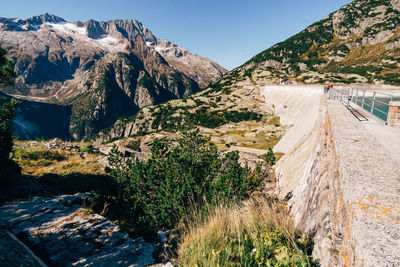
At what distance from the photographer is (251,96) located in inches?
4830

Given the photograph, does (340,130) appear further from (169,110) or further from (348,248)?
(169,110)

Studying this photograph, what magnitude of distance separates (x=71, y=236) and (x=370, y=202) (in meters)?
10.1

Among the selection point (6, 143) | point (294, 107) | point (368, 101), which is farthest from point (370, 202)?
point (294, 107)

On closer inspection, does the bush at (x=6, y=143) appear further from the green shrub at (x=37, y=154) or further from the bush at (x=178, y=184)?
the green shrub at (x=37, y=154)

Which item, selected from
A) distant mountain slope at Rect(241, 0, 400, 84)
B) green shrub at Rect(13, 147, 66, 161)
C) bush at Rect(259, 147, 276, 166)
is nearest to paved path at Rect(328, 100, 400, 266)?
bush at Rect(259, 147, 276, 166)

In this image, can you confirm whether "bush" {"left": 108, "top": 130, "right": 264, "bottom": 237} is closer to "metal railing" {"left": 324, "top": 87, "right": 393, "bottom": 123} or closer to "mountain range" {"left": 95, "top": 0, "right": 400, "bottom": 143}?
"metal railing" {"left": 324, "top": 87, "right": 393, "bottom": 123}

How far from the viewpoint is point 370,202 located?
3062mm

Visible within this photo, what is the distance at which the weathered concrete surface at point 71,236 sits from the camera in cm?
666

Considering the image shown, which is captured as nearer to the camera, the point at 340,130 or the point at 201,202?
the point at 340,130

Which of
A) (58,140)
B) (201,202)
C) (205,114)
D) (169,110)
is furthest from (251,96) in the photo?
(201,202)

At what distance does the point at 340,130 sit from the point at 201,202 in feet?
20.6

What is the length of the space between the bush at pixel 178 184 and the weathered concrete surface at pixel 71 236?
1165 mm

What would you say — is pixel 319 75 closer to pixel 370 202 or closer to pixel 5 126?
pixel 370 202

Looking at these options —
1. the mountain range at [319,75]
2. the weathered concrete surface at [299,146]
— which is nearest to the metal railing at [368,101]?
the weathered concrete surface at [299,146]
